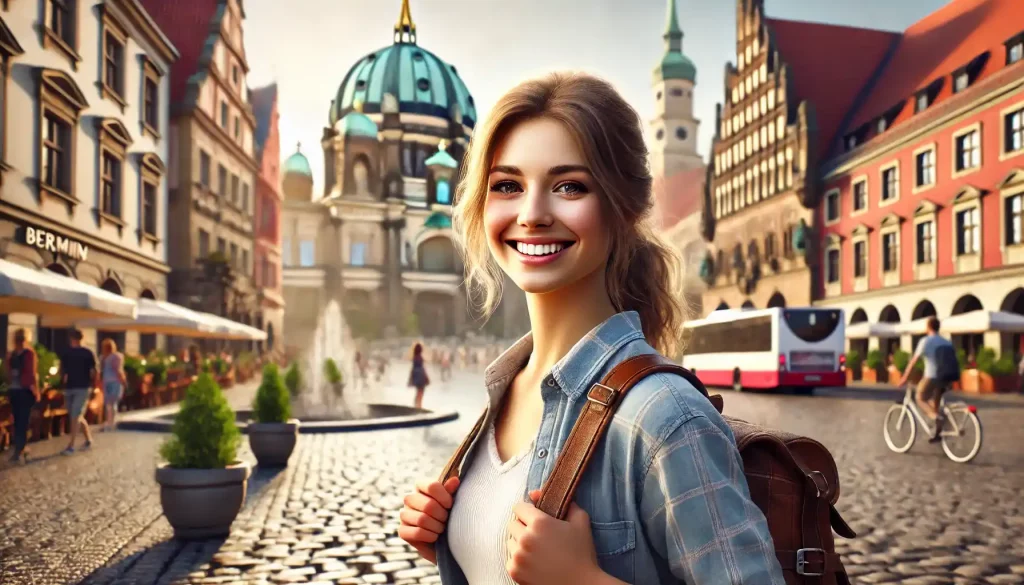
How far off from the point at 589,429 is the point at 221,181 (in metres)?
19.6

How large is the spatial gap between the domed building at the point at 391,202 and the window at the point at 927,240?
14.9 meters

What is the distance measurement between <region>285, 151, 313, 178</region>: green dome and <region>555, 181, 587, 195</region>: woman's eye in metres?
36.1

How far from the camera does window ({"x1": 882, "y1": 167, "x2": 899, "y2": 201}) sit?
531 inches

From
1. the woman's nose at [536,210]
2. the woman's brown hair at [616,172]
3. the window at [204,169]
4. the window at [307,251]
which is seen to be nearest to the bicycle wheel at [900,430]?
the woman's brown hair at [616,172]

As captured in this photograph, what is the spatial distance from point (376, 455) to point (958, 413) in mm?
6073

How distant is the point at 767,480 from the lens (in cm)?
131

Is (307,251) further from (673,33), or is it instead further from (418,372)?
(673,33)

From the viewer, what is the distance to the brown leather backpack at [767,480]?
1271 mm

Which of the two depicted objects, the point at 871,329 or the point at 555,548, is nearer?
the point at 555,548

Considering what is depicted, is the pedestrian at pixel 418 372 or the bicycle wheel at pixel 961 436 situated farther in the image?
the pedestrian at pixel 418 372

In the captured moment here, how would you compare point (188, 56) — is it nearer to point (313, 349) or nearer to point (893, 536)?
point (313, 349)

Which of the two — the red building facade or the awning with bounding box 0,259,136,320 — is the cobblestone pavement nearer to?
the awning with bounding box 0,259,136,320

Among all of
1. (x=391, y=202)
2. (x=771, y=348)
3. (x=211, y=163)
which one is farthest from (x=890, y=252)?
(x=391, y=202)

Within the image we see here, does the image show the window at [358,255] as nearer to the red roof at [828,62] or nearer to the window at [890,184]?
the red roof at [828,62]
